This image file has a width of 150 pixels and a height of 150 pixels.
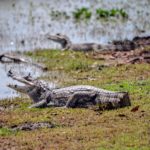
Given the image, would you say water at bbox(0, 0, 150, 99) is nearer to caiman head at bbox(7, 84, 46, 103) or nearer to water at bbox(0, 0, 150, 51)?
water at bbox(0, 0, 150, 51)

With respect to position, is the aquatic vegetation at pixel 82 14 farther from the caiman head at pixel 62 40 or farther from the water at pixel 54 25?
the caiman head at pixel 62 40

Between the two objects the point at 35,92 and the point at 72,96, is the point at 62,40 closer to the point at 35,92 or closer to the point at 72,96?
the point at 35,92

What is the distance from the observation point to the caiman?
11734 mm

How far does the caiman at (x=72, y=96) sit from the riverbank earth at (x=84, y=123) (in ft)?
0.75

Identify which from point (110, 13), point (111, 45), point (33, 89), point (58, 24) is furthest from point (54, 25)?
point (33, 89)

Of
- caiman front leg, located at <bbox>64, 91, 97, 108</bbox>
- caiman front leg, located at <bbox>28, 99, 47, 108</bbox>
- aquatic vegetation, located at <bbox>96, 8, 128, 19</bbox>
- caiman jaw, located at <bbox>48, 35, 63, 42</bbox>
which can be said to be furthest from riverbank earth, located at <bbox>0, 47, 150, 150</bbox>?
aquatic vegetation, located at <bbox>96, 8, 128, 19</bbox>

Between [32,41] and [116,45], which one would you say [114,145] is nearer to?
[116,45]

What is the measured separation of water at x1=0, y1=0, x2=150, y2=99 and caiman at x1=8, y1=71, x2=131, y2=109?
3759 mm

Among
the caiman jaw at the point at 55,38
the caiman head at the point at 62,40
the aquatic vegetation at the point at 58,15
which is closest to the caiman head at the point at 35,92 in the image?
the caiman head at the point at 62,40

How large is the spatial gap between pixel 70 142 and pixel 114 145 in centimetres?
69

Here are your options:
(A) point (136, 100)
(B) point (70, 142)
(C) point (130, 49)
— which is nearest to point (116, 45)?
(C) point (130, 49)

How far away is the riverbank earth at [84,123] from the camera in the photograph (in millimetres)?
9265

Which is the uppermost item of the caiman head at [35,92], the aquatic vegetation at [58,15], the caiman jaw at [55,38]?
the aquatic vegetation at [58,15]

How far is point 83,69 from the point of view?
56.7 ft
